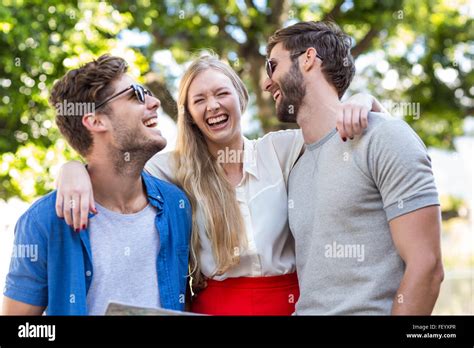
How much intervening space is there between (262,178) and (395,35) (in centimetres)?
799

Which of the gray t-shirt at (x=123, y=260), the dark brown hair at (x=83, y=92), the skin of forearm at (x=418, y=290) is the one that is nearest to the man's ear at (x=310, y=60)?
the dark brown hair at (x=83, y=92)

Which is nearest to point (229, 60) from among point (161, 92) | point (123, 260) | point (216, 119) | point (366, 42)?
point (161, 92)

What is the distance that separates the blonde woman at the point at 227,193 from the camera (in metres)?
2.99

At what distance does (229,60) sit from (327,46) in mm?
5691

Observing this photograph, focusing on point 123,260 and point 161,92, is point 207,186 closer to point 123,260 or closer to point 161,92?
point 123,260

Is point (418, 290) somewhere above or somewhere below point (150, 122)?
below

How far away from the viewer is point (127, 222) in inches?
117

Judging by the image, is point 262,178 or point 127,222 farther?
Result: point 262,178

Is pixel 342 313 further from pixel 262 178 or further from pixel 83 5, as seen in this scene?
pixel 83 5

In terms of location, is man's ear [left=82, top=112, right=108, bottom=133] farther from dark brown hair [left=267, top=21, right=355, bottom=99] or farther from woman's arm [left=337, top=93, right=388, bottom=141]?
woman's arm [left=337, top=93, right=388, bottom=141]

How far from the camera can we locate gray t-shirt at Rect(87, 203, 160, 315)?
9.33 feet

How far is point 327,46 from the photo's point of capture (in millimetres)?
3174

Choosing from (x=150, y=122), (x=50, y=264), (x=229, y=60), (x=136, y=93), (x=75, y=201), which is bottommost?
(x=50, y=264)

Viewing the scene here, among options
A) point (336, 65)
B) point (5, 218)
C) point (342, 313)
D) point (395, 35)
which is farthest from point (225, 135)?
point (395, 35)
